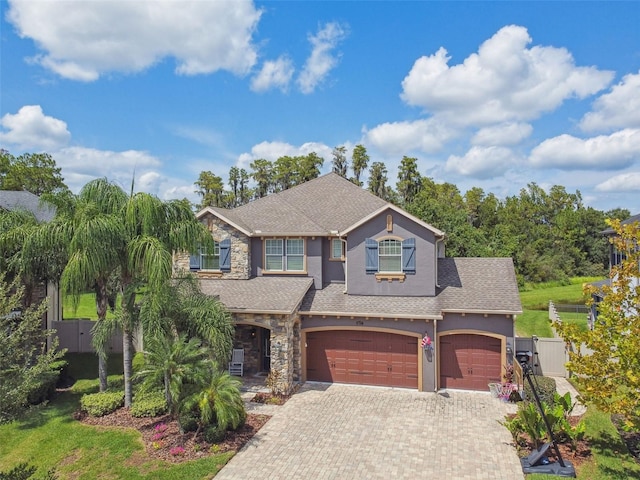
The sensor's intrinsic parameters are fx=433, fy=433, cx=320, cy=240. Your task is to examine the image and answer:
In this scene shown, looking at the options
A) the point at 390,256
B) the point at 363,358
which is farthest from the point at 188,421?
the point at 390,256

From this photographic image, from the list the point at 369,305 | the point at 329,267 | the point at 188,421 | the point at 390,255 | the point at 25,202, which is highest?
the point at 25,202

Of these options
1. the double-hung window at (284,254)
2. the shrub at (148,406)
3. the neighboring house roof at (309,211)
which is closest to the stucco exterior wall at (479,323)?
the neighboring house roof at (309,211)

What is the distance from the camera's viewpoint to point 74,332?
1953cm

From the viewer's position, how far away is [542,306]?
123 ft

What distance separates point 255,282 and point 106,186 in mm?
7231

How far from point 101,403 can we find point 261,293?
6.56 metres

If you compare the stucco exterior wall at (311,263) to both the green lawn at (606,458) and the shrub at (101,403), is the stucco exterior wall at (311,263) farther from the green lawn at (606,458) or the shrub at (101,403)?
the green lawn at (606,458)

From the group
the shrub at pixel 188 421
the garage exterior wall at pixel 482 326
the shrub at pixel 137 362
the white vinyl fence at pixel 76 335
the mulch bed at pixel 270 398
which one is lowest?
the mulch bed at pixel 270 398

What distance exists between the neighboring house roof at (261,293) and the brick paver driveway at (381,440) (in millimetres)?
3324

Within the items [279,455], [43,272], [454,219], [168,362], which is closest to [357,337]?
[279,455]

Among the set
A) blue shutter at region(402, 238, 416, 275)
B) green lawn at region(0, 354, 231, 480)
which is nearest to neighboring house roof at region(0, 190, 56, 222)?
green lawn at region(0, 354, 231, 480)

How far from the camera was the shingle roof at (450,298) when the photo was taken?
15750mm

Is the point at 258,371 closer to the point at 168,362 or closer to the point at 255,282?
the point at 255,282

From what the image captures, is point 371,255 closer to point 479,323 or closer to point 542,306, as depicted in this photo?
point 479,323
